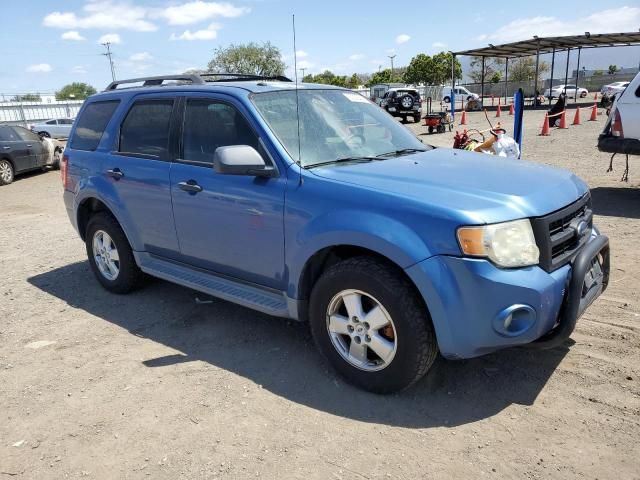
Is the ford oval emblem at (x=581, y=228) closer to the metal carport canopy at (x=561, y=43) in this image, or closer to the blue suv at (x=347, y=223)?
the blue suv at (x=347, y=223)

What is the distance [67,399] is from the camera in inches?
134

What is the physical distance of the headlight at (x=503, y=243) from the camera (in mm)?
2686

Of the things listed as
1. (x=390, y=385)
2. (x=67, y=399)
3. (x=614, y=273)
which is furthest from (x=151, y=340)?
(x=614, y=273)

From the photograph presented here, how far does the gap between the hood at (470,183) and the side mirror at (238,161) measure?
38 centimetres

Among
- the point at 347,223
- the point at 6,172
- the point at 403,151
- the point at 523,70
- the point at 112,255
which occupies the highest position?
the point at 523,70

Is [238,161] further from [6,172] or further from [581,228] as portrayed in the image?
[6,172]

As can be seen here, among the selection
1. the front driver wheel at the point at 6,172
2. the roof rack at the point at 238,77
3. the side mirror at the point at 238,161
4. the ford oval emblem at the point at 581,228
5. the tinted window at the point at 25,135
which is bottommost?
the front driver wheel at the point at 6,172

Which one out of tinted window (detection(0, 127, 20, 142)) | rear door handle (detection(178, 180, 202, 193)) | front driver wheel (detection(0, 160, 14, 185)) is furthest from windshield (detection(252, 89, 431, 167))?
tinted window (detection(0, 127, 20, 142))

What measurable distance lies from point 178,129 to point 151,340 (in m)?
1.71

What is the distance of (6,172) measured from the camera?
13.7 m

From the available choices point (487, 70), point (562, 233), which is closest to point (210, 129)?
point (562, 233)

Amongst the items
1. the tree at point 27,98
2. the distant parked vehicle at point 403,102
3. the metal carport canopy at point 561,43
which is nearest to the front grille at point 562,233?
the distant parked vehicle at point 403,102

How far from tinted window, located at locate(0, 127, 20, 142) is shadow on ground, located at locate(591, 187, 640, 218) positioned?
13832 mm

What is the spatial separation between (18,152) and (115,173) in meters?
11.3
